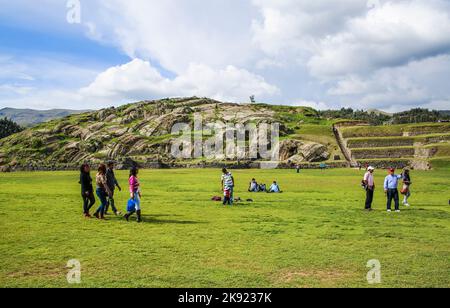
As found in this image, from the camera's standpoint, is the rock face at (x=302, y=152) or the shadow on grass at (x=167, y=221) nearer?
the shadow on grass at (x=167, y=221)

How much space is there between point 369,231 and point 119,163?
7751 cm

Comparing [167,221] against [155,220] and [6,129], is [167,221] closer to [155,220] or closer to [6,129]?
[155,220]

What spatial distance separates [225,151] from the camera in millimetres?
101062

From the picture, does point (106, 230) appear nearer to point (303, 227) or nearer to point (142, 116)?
point (303, 227)

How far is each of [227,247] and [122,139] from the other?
104294mm

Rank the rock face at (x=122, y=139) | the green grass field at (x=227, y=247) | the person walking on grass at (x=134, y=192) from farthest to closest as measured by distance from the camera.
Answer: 1. the rock face at (x=122, y=139)
2. the person walking on grass at (x=134, y=192)
3. the green grass field at (x=227, y=247)

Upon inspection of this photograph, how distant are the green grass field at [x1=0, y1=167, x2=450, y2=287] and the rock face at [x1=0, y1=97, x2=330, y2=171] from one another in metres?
67.2

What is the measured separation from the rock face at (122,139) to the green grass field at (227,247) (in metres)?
67.2

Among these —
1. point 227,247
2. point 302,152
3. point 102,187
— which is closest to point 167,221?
point 102,187

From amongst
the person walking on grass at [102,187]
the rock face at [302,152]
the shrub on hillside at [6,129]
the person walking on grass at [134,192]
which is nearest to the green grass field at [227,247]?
the person walking on grass at [134,192]

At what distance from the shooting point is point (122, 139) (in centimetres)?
11225

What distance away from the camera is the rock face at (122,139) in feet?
306

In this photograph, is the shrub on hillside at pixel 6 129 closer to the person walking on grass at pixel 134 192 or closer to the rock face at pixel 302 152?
the rock face at pixel 302 152
